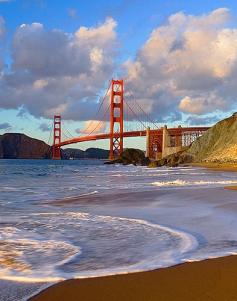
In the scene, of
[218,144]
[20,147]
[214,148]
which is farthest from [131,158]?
[20,147]

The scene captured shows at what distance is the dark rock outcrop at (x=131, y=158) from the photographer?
7327cm

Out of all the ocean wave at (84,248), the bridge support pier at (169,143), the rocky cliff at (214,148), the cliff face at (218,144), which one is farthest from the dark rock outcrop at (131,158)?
the ocean wave at (84,248)

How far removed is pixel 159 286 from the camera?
3336mm

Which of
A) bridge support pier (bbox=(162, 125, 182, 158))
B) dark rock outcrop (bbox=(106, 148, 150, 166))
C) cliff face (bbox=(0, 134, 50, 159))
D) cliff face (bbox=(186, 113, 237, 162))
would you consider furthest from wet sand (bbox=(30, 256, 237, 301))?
cliff face (bbox=(0, 134, 50, 159))

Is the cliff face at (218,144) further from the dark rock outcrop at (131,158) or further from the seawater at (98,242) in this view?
the seawater at (98,242)

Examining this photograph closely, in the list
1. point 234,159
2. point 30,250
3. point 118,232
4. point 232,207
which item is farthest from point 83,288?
point 234,159

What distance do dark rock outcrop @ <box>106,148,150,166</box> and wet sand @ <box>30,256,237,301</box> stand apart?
2695 inches

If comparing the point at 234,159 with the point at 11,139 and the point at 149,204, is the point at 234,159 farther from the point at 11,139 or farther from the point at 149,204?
the point at 11,139

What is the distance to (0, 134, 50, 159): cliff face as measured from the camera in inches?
6831

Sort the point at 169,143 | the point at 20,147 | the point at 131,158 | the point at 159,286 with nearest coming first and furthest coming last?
the point at 159,286, the point at 131,158, the point at 169,143, the point at 20,147

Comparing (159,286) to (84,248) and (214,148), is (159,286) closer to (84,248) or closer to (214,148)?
(84,248)

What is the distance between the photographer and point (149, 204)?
34.4ft

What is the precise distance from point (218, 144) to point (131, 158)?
16.9m

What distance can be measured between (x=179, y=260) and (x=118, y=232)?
2028mm
